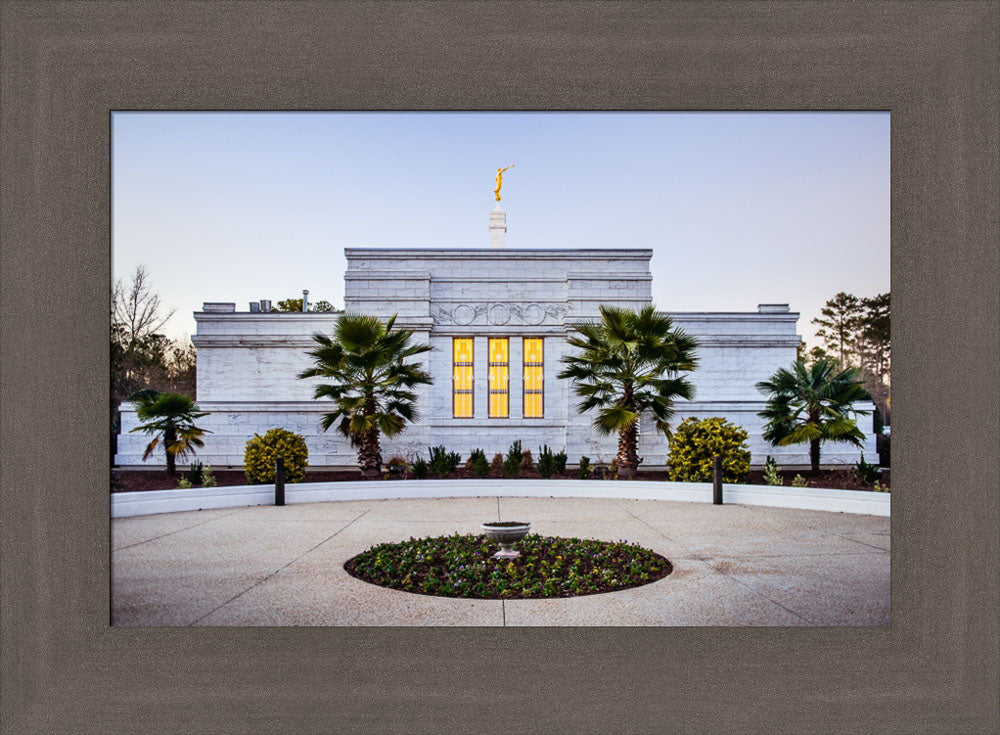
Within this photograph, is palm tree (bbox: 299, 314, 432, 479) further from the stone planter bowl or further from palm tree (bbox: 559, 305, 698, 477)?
the stone planter bowl

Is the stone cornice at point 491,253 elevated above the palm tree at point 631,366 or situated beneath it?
elevated above

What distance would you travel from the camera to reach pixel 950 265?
378cm

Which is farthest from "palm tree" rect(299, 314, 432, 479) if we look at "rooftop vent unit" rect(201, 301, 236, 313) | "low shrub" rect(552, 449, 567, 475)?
"rooftop vent unit" rect(201, 301, 236, 313)

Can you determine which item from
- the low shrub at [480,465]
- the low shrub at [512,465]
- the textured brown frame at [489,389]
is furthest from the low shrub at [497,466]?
the textured brown frame at [489,389]

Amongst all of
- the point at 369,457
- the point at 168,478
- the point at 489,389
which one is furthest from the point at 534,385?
the point at 168,478

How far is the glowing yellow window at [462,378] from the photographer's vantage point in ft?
56.6

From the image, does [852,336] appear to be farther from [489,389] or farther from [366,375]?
[366,375]

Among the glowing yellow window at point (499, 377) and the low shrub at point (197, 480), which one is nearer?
the low shrub at point (197, 480)

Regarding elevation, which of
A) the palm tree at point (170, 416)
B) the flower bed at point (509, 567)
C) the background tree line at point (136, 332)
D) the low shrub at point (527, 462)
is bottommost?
the low shrub at point (527, 462)

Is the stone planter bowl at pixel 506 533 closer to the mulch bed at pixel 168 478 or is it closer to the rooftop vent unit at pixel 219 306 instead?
the mulch bed at pixel 168 478

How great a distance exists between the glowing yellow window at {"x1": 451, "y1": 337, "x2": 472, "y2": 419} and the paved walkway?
20.3 feet

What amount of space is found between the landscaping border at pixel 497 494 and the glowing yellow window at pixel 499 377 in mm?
4630

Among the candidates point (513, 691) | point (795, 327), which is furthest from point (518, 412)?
point (513, 691)

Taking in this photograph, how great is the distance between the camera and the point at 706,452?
12.3 meters
